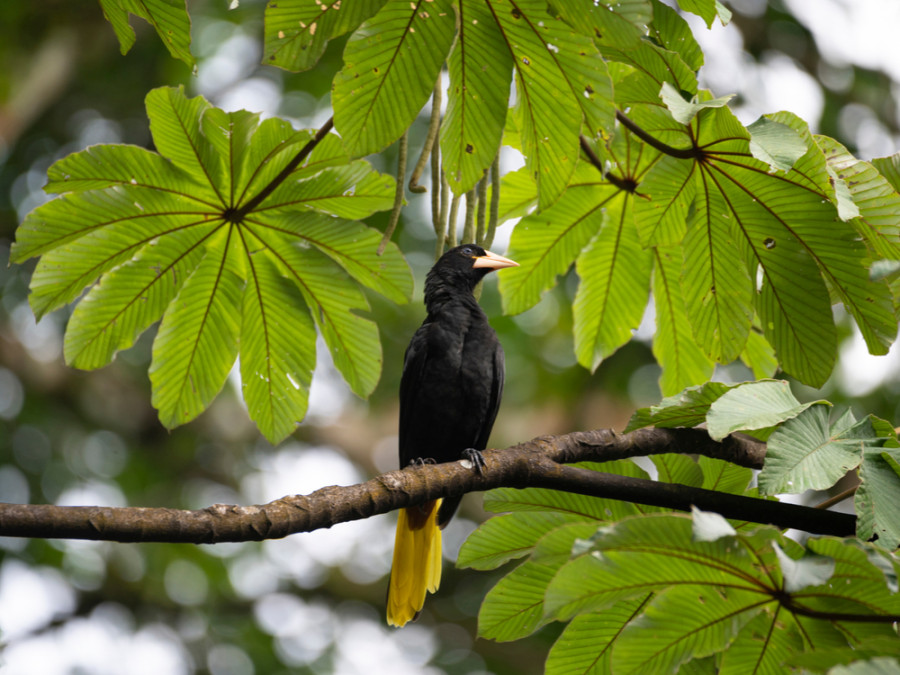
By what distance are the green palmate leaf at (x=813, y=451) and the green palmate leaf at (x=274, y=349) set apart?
154 cm

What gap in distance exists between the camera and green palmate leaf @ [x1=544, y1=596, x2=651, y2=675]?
1882mm

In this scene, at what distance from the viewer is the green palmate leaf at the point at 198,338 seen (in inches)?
106

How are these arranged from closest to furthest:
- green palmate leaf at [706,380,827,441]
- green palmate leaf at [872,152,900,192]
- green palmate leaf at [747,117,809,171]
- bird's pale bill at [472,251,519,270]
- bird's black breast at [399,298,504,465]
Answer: green palmate leaf at [706,380,827,441]
green palmate leaf at [747,117,809,171]
green palmate leaf at [872,152,900,192]
bird's pale bill at [472,251,519,270]
bird's black breast at [399,298,504,465]

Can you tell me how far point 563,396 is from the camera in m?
7.37

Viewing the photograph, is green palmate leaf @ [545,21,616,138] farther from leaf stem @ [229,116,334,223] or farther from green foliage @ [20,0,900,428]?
leaf stem @ [229,116,334,223]

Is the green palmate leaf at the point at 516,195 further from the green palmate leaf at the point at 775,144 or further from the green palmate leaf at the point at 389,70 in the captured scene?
the green palmate leaf at the point at 775,144

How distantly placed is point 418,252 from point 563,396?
1822 millimetres

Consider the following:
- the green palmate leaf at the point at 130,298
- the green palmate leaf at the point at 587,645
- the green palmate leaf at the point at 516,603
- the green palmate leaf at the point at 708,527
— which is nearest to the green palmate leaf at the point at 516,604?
the green palmate leaf at the point at 516,603

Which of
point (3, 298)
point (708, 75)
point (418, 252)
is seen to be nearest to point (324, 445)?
point (418, 252)

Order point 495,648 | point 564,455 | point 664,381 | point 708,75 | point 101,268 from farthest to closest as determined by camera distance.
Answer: point 495,648 < point 708,75 < point 664,381 < point 101,268 < point 564,455

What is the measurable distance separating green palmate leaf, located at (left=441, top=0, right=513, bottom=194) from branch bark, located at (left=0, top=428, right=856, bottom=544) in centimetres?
73

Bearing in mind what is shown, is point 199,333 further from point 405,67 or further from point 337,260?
point 405,67

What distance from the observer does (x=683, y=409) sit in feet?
6.55

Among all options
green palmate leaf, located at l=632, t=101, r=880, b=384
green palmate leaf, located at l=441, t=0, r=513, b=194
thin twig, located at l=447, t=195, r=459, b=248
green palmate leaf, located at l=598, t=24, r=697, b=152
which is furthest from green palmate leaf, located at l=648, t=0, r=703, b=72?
thin twig, located at l=447, t=195, r=459, b=248
